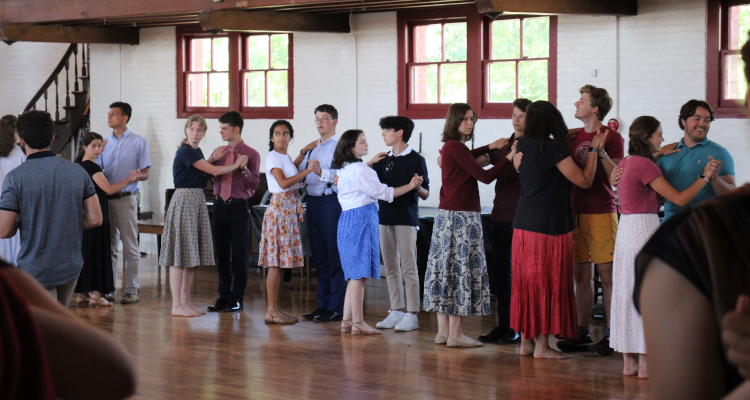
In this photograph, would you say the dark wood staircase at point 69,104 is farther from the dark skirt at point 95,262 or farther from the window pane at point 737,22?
the window pane at point 737,22

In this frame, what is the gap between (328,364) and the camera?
521 cm

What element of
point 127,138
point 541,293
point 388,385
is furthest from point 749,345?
point 127,138

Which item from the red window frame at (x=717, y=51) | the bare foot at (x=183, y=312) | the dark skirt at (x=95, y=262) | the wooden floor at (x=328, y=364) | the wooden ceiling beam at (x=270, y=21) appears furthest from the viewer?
the wooden ceiling beam at (x=270, y=21)

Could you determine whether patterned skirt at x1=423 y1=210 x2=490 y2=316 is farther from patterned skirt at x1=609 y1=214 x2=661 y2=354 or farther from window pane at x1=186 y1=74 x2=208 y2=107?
window pane at x1=186 y1=74 x2=208 y2=107

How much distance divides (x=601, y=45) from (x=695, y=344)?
7427mm

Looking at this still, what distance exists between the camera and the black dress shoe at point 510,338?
581 cm

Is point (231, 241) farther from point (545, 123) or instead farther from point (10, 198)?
point (545, 123)

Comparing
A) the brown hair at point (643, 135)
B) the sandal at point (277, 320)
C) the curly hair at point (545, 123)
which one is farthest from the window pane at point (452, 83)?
the brown hair at point (643, 135)

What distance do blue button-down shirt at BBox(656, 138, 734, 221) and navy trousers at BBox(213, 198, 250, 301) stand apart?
144 inches

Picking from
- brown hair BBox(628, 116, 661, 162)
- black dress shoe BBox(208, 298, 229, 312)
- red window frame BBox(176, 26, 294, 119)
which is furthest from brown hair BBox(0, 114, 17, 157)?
brown hair BBox(628, 116, 661, 162)

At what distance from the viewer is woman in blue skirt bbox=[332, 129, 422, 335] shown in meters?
5.96

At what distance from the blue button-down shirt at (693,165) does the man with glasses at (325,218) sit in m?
2.68

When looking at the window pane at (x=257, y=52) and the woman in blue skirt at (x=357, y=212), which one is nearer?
the woman in blue skirt at (x=357, y=212)

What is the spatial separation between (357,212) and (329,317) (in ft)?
3.75
